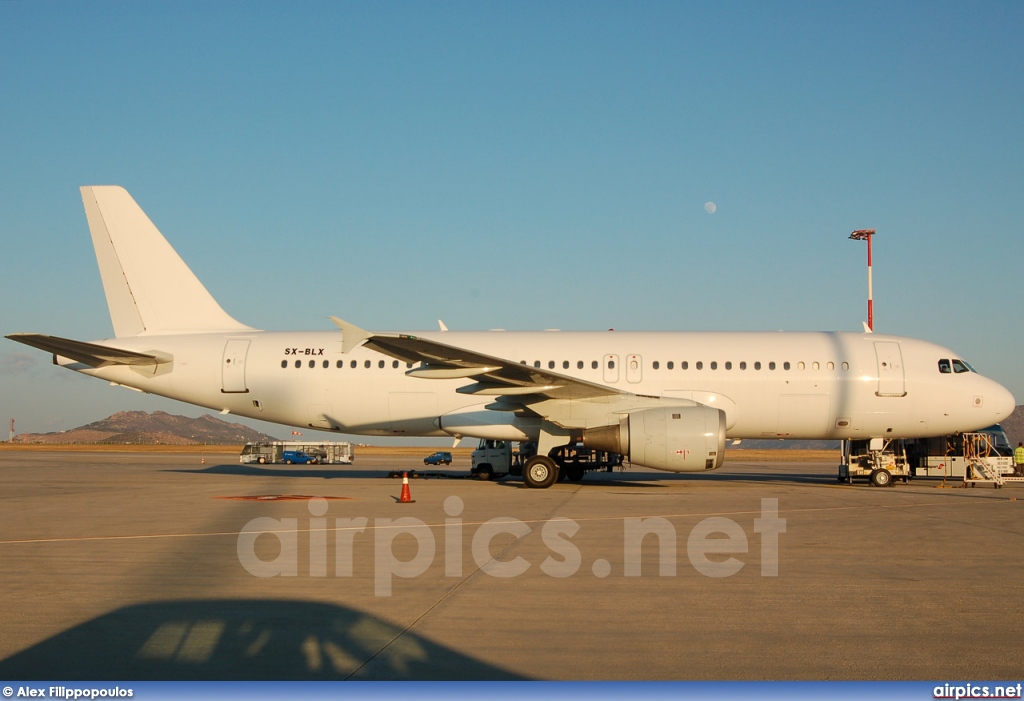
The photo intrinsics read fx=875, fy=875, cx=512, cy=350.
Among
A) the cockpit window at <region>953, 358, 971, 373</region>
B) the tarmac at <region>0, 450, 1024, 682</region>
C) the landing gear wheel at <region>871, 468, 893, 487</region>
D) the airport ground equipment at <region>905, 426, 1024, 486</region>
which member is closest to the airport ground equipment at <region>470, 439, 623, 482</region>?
the landing gear wheel at <region>871, 468, 893, 487</region>

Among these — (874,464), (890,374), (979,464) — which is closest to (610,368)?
(890,374)

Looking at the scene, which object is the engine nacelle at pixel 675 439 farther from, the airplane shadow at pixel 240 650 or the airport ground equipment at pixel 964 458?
the airplane shadow at pixel 240 650

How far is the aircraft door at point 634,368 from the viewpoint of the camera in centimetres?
2161

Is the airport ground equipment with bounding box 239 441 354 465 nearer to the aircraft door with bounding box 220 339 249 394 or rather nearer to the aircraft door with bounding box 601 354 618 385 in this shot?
the aircraft door with bounding box 220 339 249 394

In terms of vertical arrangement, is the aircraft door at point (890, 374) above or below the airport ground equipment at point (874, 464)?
above

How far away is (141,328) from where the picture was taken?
2352cm

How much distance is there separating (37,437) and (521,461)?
13369cm

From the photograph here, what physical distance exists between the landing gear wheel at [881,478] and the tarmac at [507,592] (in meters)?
7.00

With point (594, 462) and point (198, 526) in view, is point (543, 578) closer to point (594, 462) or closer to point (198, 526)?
point (198, 526)

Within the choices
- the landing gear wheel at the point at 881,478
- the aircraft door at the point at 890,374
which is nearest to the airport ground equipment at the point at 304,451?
the landing gear wheel at the point at 881,478

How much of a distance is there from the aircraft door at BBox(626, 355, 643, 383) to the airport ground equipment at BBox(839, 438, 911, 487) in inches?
251

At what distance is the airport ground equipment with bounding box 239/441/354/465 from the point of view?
1857 inches

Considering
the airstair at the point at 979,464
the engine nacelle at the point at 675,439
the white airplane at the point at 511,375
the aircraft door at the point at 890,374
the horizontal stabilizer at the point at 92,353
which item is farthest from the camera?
the airstair at the point at 979,464

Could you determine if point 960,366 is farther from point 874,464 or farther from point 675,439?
point 675,439
